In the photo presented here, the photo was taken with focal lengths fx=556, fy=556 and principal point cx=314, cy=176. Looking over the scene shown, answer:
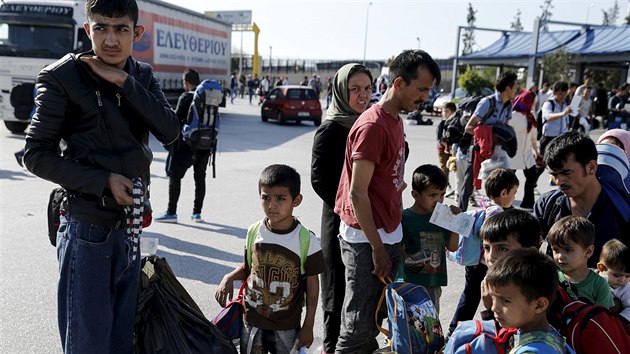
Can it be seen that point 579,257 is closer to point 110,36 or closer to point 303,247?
point 303,247

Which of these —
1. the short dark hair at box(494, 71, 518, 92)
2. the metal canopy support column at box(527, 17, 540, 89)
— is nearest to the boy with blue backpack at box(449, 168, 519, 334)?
the short dark hair at box(494, 71, 518, 92)

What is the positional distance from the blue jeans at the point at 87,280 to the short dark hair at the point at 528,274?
159 centimetres

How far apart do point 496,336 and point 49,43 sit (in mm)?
14433

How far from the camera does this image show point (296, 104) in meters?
21.1

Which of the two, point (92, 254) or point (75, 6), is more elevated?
point (75, 6)

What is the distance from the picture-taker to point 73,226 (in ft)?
7.40

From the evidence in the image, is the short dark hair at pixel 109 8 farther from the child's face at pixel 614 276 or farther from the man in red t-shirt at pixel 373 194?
the child's face at pixel 614 276

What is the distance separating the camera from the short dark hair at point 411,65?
2.83 m

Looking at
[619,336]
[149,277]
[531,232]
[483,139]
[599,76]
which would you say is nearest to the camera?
[619,336]

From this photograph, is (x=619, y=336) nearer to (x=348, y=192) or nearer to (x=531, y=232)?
(x=531, y=232)

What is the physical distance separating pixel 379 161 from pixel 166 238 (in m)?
4.14

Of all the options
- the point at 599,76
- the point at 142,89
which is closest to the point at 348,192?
the point at 142,89

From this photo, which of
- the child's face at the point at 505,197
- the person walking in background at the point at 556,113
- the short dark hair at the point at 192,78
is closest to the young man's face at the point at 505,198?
the child's face at the point at 505,197

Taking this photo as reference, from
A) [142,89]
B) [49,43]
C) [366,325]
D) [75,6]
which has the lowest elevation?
[366,325]
